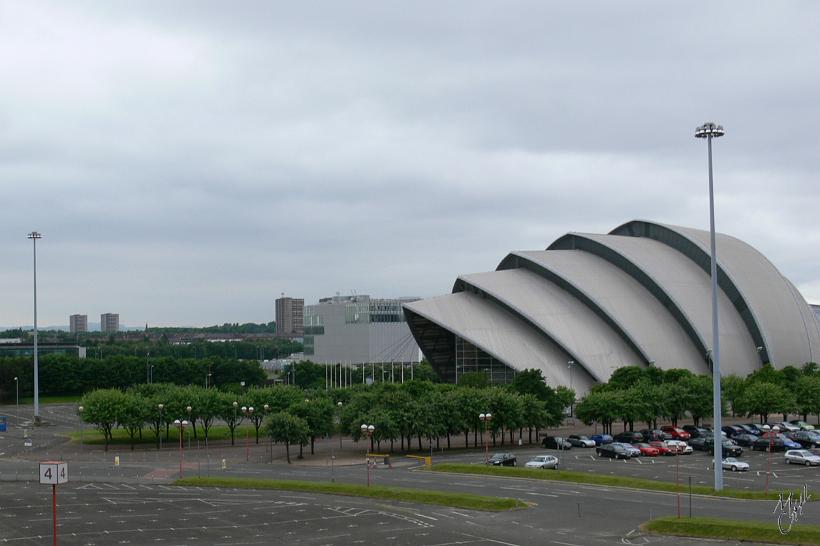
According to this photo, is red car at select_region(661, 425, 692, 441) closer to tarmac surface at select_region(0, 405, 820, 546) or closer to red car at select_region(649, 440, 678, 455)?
red car at select_region(649, 440, 678, 455)

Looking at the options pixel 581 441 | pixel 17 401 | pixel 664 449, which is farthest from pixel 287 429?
pixel 17 401

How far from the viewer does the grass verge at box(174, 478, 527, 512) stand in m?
40.2

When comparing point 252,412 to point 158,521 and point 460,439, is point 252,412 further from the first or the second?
point 158,521

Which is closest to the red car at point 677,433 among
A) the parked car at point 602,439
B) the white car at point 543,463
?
the parked car at point 602,439

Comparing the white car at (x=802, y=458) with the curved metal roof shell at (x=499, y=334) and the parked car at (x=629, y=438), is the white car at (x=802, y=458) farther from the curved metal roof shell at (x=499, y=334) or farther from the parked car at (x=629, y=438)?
A: the curved metal roof shell at (x=499, y=334)

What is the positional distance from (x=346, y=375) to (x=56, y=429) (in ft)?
165

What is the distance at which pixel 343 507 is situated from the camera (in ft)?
136

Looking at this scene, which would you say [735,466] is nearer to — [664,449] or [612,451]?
[612,451]

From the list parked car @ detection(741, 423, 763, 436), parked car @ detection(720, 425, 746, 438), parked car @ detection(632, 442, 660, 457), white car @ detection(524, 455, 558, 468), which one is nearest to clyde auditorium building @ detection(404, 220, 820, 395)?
parked car @ detection(741, 423, 763, 436)

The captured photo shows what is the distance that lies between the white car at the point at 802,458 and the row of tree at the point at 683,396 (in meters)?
17.8

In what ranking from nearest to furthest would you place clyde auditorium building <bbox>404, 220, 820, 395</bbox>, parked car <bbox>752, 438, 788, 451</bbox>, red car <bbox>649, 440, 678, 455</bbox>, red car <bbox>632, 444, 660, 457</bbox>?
red car <bbox>632, 444, 660, 457</bbox>, red car <bbox>649, 440, 678, 455</bbox>, parked car <bbox>752, 438, 788, 451</bbox>, clyde auditorium building <bbox>404, 220, 820, 395</bbox>

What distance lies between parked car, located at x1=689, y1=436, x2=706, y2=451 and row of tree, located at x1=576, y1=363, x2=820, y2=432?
7.92 m

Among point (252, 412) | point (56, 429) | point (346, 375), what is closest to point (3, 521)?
point (252, 412)

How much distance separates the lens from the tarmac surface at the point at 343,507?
34.1 m
